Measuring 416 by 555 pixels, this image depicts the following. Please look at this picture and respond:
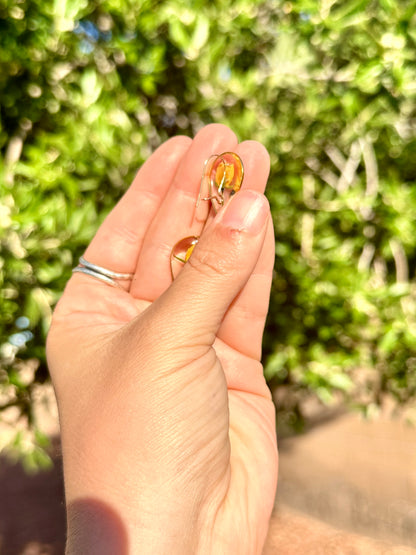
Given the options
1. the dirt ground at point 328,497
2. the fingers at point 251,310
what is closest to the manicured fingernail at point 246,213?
the fingers at point 251,310

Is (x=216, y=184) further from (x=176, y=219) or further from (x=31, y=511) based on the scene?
(x=31, y=511)

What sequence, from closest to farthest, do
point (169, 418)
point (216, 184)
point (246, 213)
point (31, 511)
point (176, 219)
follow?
point (246, 213) → point (169, 418) → point (216, 184) → point (176, 219) → point (31, 511)

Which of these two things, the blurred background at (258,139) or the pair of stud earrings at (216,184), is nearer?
the pair of stud earrings at (216,184)

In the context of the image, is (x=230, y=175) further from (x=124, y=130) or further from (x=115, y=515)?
(x=115, y=515)

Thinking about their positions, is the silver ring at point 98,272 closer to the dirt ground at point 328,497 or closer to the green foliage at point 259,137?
the green foliage at point 259,137

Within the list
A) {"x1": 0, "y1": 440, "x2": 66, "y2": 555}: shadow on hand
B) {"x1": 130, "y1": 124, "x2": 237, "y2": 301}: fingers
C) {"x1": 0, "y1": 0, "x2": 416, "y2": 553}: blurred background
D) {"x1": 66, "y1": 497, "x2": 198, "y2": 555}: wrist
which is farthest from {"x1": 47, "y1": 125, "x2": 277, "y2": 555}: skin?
{"x1": 0, "y1": 440, "x2": 66, "y2": 555}: shadow on hand

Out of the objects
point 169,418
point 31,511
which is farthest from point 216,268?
point 31,511

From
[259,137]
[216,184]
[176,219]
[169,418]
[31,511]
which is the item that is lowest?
[31,511]
